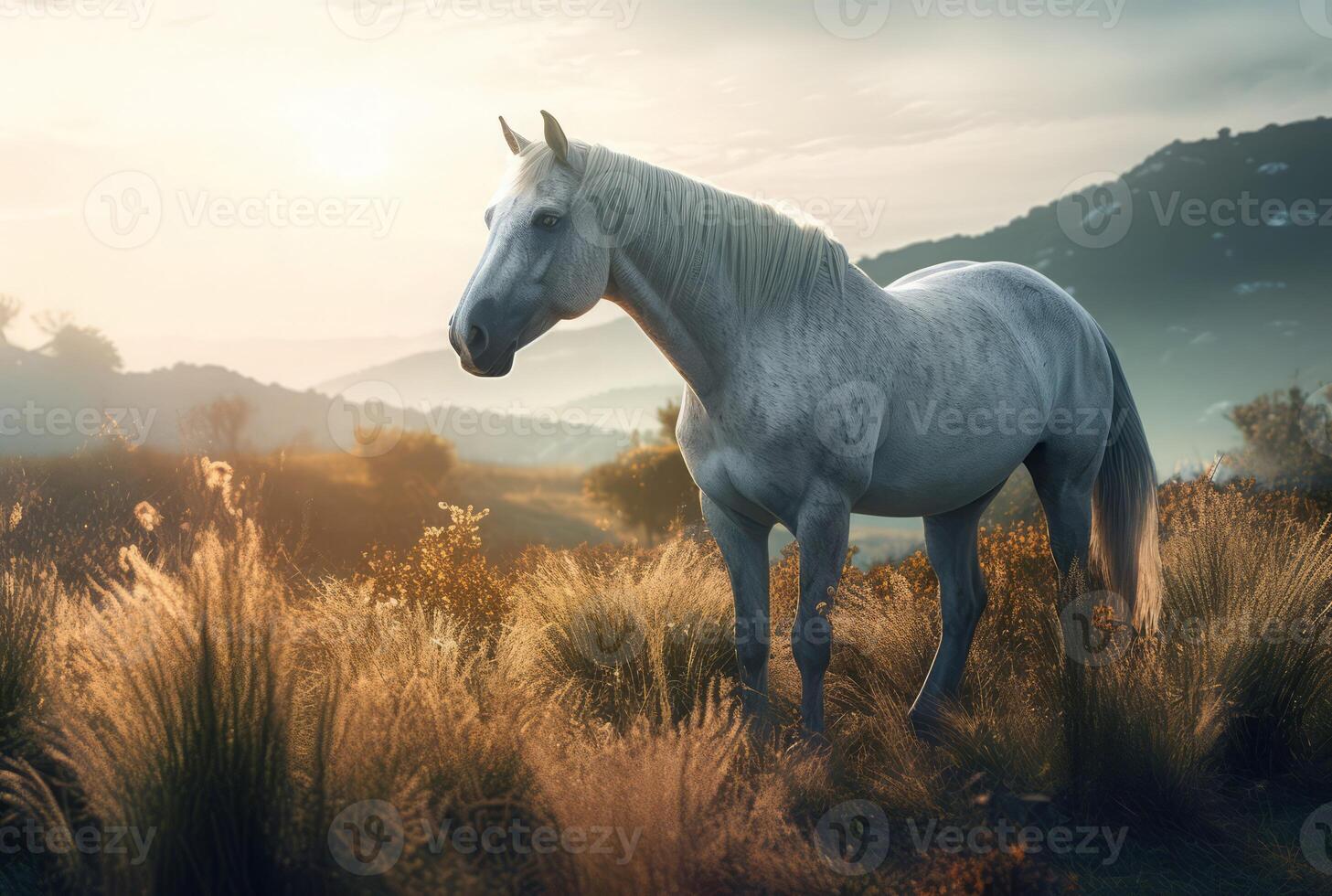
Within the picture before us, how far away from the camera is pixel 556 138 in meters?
3.34

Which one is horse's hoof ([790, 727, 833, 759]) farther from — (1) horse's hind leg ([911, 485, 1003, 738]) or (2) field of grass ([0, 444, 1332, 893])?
(1) horse's hind leg ([911, 485, 1003, 738])

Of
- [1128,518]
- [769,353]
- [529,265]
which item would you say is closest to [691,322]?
[769,353]

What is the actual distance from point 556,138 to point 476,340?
0.79 m

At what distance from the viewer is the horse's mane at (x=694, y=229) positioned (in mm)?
3477

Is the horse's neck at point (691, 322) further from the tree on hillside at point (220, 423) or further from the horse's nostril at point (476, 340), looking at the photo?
the tree on hillside at point (220, 423)

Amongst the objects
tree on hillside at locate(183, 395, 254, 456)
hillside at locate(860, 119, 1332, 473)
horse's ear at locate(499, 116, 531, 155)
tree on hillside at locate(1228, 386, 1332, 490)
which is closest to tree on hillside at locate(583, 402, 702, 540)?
tree on hillside at locate(183, 395, 254, 456)

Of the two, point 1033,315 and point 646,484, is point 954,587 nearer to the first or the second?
point 1033,315

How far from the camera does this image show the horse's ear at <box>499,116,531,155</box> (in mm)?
3600

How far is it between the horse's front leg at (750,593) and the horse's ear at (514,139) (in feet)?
5.56

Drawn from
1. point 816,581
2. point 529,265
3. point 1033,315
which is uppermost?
point 529,265

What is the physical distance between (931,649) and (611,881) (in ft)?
10.1

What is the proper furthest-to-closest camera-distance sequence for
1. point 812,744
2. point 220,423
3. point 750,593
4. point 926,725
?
1. point 220,423
2. point 926,725
3. point 750,593
4. point 812,744

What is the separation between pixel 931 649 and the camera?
530cm

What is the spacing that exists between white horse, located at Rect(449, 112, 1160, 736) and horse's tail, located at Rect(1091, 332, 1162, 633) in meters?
0.75
